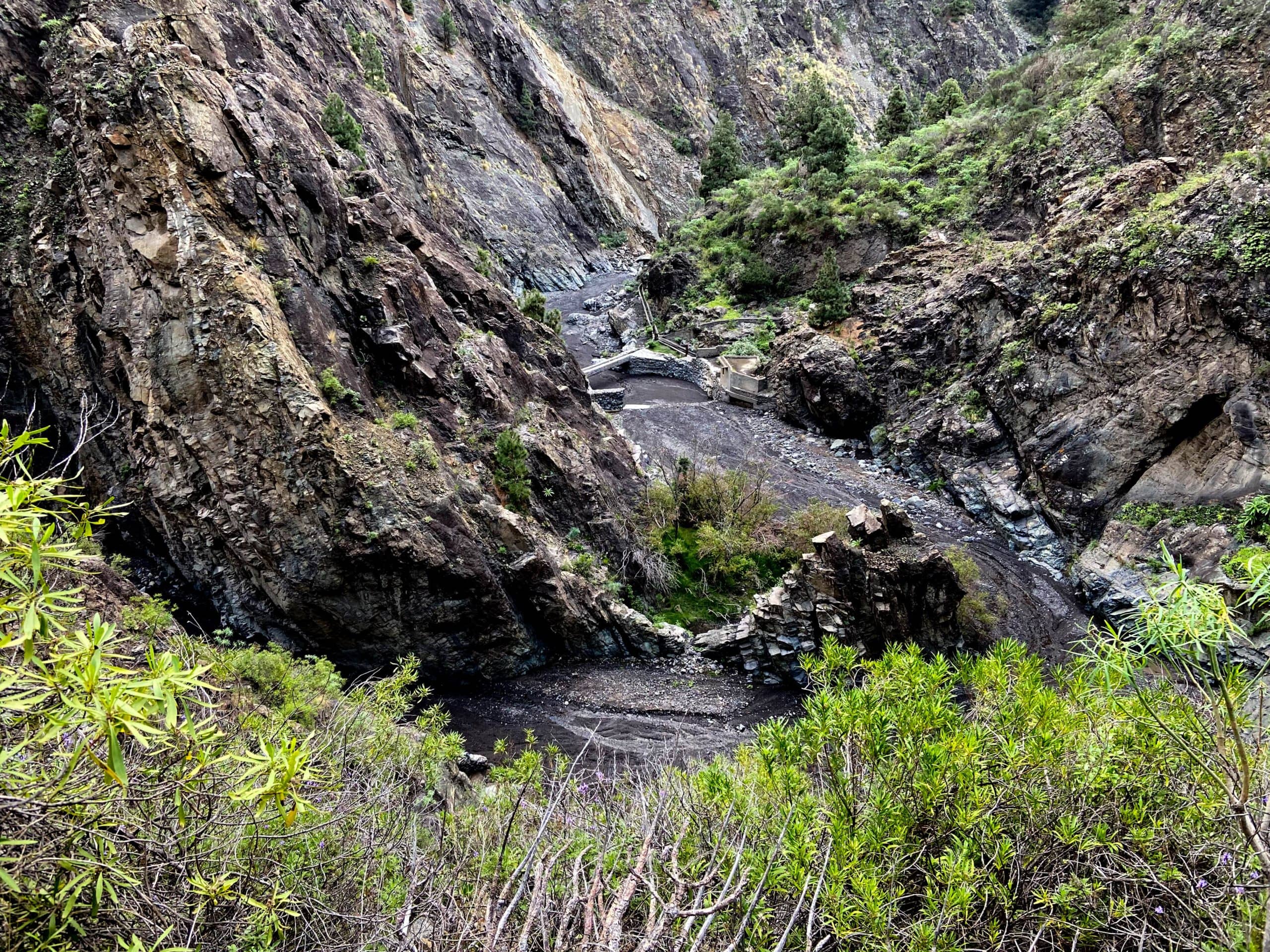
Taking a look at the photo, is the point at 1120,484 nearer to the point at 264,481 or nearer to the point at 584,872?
the point at 584,872

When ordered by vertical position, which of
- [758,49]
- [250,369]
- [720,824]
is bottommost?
[720,824]

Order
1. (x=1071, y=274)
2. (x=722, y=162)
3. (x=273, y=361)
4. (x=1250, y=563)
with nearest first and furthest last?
(x=1250, y=563)
(x=273, y=361)
(x=1071, y=274)
(x=722, y=162)

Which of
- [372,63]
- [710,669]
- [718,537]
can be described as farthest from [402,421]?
[372,63]

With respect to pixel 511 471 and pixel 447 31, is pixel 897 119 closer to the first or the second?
pixel 447 31

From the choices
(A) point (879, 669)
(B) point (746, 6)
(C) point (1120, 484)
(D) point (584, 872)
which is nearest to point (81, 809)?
(D) point (584, 872)

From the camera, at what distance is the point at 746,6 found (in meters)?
69.0

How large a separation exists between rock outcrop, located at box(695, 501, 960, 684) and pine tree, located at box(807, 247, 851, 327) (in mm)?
17182

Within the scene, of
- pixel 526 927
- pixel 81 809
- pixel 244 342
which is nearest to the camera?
pixel 81 809

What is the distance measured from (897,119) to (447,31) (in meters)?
33.6

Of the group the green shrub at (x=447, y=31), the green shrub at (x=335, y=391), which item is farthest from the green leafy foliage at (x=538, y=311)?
the green shrub at (x=447, y=31)

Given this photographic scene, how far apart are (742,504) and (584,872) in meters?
18.5

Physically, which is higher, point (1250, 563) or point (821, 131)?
point (821, 131)

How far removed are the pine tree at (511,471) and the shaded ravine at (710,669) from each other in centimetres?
494

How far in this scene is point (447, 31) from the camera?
47094 mm
